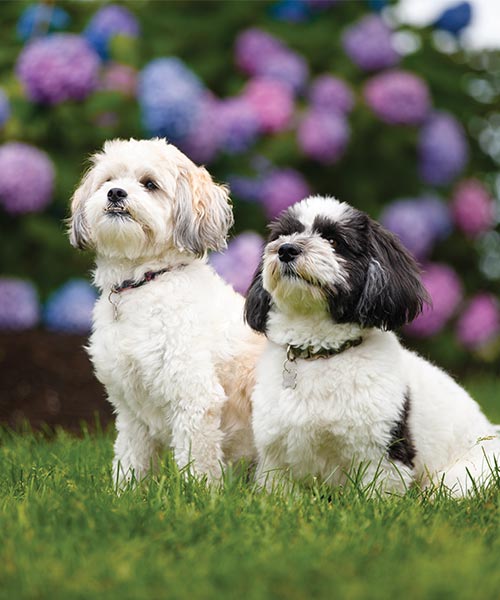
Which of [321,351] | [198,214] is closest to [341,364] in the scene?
[321,351]

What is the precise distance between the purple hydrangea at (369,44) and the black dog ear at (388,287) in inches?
176

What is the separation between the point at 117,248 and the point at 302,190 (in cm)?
363

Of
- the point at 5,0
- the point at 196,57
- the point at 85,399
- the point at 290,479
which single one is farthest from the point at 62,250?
the point at 290,479

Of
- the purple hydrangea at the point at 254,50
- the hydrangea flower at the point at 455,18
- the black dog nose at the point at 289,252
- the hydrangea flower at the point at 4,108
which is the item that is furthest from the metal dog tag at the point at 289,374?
the hydrangea flower at the point at 455,18

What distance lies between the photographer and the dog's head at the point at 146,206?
3.42 meters

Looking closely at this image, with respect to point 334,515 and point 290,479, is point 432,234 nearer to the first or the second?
point 290,479

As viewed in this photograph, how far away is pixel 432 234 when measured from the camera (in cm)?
756

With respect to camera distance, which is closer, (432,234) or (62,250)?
(62,250)

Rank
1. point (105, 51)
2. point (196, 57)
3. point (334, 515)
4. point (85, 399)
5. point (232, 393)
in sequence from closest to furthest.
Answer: point (334, 515) → point (232, 393) → point (85, 399) → point (105, 51) → point (196, 57)

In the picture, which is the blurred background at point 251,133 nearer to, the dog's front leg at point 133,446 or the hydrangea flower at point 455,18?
the hydrangea flower at point 455,18

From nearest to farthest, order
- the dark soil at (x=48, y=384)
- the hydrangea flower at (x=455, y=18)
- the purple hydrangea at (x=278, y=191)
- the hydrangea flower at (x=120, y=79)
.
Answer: the dark soil at (x=48, y=384) → the hydrangea flower at (x=120, y=79) → the purple hydrangea at (x=278, y=191) → the hydrangea flower at (x=455, y=18)

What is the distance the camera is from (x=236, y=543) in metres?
2.43

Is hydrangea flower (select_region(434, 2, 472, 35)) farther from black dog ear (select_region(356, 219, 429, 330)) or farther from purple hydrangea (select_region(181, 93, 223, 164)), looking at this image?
black dog ear (select_region(356, 219, 429, 330))

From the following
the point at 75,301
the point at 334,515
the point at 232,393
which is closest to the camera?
the point at 334,515
